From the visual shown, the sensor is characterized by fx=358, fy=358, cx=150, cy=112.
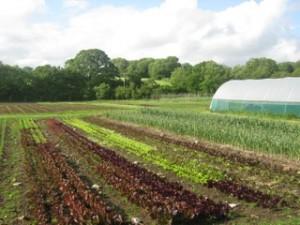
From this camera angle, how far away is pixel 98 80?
9088 centimetres

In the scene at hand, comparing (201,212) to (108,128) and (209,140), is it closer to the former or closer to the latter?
(209,140)

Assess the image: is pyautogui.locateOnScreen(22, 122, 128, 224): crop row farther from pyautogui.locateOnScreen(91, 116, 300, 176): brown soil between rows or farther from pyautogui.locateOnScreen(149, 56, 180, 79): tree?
pyautogui.locateOnScreen(149, 56, 180, 79): tree

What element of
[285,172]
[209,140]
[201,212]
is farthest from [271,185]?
[209,140]

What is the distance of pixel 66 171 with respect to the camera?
10703 millimetres

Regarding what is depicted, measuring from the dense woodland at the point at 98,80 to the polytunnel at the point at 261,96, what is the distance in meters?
47.3

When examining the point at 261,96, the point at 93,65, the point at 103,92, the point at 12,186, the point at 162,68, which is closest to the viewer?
the point at 12,186

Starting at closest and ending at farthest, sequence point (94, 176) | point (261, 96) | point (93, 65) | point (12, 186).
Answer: point (12, 186)
point (94, 176)
point (261, 96)
point (93, 65)

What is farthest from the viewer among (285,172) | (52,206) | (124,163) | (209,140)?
(209,140)

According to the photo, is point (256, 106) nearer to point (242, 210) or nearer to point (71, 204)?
point (242, 210)

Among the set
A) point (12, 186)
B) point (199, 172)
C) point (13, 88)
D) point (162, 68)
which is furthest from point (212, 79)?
point (12, 186)

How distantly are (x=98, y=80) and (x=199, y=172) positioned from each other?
8231 centimetres

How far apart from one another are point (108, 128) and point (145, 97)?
60349 millimetres

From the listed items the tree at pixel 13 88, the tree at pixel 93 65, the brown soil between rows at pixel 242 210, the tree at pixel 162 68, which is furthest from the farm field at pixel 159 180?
the tree at pixel 162 68

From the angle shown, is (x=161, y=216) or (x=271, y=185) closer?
(x=161, y=216)
